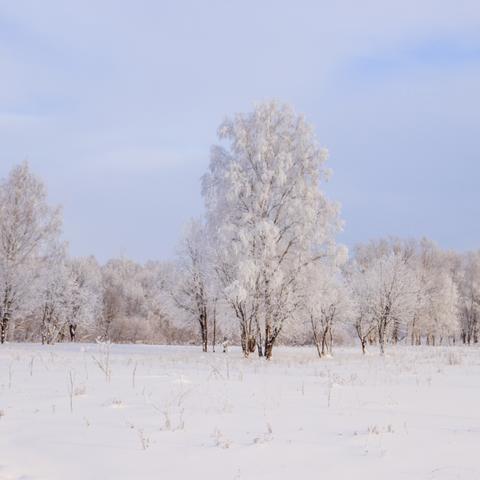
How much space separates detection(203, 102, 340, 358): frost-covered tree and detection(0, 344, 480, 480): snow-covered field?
15914mm

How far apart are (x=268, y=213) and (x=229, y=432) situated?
72.3 feet

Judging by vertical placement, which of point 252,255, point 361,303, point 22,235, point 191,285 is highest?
point 22,235

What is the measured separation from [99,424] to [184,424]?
1081 millimetres

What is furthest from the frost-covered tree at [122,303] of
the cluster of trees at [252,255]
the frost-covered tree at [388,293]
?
the frost-covered tree at [388,293]

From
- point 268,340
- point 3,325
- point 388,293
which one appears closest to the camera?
point 268,340

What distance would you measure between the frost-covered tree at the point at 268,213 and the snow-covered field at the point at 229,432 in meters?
15.9

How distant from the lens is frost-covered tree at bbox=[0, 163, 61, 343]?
35938mm

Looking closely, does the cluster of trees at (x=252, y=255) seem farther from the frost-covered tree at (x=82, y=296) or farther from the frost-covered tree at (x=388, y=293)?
the frost-covered tree at (x=82, y=296)

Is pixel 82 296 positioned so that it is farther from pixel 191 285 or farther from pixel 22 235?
pixel 22 235

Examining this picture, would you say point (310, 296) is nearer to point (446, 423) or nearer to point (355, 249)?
point (446, 423)

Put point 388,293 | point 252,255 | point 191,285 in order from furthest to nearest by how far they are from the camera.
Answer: point 388,293, point 191,285, point 252,255

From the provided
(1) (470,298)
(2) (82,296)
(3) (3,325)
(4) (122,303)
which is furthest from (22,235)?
(1) (470,298)

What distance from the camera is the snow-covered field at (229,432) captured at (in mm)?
5312

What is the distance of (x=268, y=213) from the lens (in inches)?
1117
